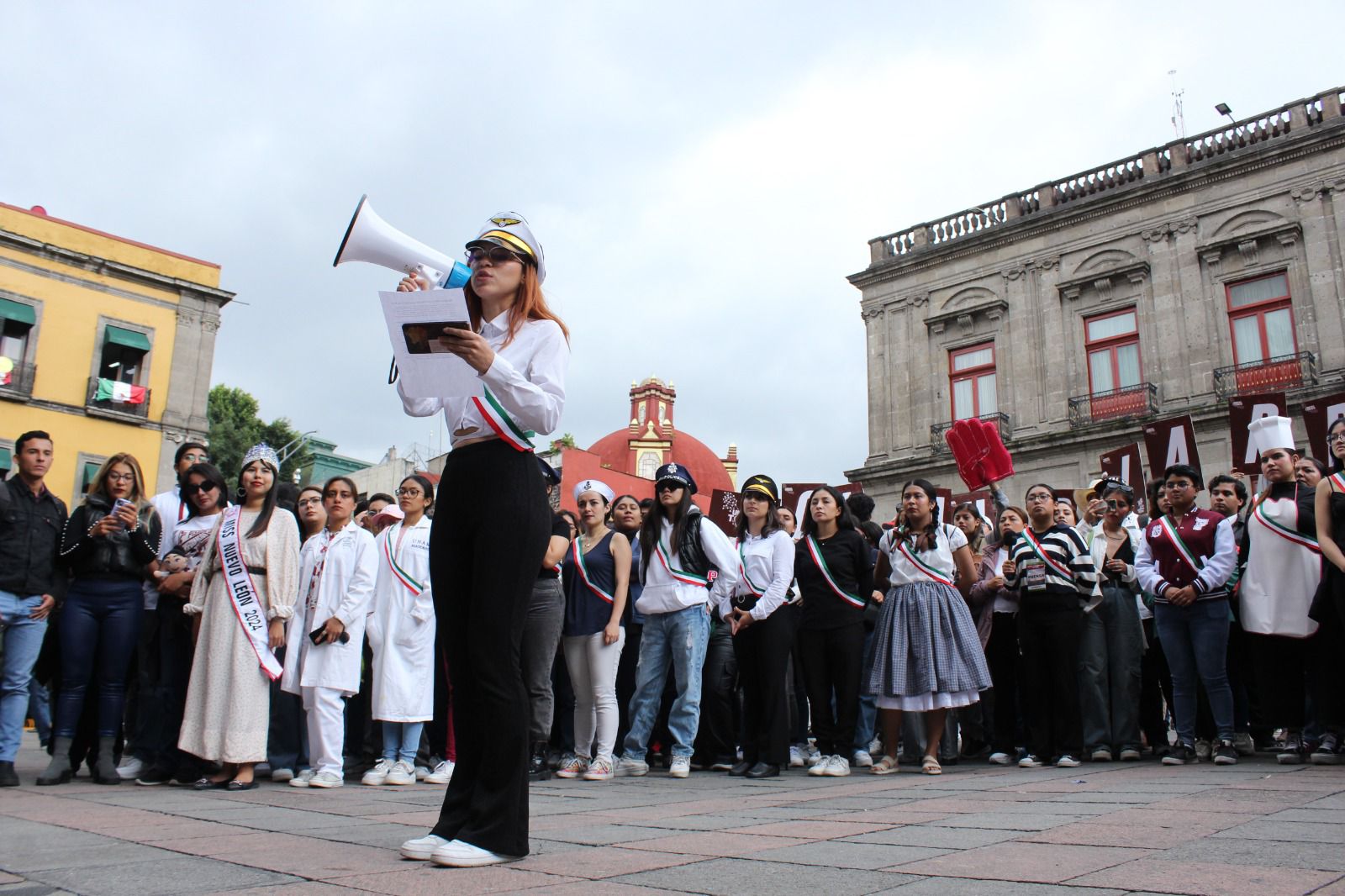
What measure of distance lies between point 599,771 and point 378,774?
1358 millimetres


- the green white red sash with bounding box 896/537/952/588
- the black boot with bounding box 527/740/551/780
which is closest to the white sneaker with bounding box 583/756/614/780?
the black boot with bounding box 527/740/551/780

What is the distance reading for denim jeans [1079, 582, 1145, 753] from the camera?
7047 mm

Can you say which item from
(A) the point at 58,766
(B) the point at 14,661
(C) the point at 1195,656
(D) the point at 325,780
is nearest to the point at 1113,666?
Answer: (C) the point at 1195,656

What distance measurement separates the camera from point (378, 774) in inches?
238

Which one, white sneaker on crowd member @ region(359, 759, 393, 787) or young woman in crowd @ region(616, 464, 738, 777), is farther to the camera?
young woman in crowd @ region(616, 464, 738, 777)

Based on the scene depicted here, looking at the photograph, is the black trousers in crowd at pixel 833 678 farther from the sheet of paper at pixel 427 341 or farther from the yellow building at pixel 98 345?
the yellow building at pixel 98 345

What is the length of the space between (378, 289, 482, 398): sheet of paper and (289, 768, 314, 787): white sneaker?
357 centimetres

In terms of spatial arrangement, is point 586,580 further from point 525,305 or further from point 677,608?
point 525,305

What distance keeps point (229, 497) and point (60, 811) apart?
8.99 ft

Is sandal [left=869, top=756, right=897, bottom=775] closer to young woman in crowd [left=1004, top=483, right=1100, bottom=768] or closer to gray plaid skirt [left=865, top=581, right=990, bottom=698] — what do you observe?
gray plaid skirt [left=865, top=581, right=990, bottom=698]

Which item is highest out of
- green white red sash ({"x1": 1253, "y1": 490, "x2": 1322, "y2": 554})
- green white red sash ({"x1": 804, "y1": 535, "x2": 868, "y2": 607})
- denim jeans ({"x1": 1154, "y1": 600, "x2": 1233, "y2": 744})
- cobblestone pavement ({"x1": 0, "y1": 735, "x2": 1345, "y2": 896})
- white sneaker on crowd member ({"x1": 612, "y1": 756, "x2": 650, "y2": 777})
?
green white red sash ({"x1": 1253, "y1": 490, "x2": 1322, "y2": 554})

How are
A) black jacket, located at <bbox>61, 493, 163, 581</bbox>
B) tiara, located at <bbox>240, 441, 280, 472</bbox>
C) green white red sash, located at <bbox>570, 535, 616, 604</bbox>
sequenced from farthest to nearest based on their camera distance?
green white red sash, located at <bbox>570, 535, 616, 604</bbox> < tiara, located at <bbox>240, 441, 280, 472</bbox> < black jacket, located at <bbox>61, 493, 163, 581</bbox>

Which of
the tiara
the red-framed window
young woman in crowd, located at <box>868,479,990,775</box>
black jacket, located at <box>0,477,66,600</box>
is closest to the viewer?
black jacket, located at <box>0,477,66,600</box>

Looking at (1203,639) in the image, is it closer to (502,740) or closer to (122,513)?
(502,740)
